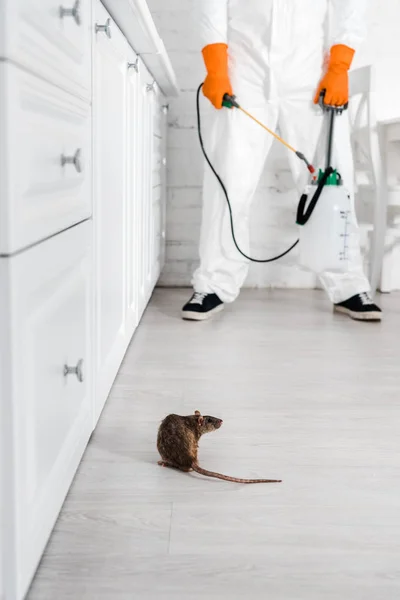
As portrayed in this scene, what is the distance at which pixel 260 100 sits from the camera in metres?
2.43

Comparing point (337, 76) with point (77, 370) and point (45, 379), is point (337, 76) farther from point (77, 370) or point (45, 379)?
point (45, 379)

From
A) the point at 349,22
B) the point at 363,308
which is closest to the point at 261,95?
the point at 349,22

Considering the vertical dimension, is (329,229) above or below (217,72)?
below

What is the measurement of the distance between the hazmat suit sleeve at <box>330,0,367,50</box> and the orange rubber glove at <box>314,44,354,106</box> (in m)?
0.03

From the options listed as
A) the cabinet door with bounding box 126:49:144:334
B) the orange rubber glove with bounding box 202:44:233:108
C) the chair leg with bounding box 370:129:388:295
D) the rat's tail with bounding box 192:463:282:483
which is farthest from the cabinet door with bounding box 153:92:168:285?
the rat's tail with bounding box 192:463:282:483

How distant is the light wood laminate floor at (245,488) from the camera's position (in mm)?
→ 899

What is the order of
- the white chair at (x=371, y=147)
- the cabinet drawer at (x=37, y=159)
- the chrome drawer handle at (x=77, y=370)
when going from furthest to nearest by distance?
the white chair at (x=371, y=147) < the chrome drawer handle at (x=77, y=370) < the cabinet drawer at (x=37, y=159)

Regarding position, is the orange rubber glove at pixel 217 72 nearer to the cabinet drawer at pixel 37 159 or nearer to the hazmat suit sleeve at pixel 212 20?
the hazmat suit sleeve at pixel 212 20

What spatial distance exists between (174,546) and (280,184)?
227 centimetres

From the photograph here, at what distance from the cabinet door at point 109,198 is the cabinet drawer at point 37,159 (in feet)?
0.58

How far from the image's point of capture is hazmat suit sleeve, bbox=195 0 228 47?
2324 mm

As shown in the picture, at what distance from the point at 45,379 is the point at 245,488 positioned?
0.45 m

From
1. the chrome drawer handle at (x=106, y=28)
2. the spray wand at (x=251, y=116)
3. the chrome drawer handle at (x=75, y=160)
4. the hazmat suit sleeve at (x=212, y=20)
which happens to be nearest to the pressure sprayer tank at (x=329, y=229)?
the spray wand at (x=251, y=116)

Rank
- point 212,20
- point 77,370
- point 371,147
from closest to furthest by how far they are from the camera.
A: 1. point 77,370
2. point 212,20
3. point 371,147
